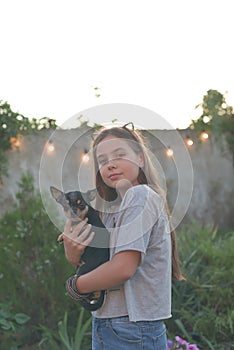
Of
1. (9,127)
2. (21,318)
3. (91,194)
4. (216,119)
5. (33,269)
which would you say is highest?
(9,127)

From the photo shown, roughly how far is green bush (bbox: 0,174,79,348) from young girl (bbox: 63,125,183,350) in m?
1.95

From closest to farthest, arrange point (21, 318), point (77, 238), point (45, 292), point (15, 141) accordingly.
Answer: point (77, 238), point (21, 318), point (45, 292), point (15, 141)

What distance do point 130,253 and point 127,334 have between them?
23 centimetres

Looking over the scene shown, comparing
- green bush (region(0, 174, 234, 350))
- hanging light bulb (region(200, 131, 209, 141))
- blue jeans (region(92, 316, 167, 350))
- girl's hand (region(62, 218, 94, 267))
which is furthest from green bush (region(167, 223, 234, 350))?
hanging light bulb (region(200, 131, 209, 141))

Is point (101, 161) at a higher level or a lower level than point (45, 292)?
higher


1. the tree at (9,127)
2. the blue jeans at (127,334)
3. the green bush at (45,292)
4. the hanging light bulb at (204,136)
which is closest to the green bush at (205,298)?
the green bush at (45,292)

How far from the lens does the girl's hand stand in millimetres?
1412

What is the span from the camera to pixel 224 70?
20.9ft

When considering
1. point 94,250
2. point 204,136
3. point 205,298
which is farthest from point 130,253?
point 204,136

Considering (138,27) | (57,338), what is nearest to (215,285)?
(57,338)

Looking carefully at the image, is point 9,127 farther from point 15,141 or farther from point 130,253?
point 130,253

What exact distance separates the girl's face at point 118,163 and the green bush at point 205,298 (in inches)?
77.7

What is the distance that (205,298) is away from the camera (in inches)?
145

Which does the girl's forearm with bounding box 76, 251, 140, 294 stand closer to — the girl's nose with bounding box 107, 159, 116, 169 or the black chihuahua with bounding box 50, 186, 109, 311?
the black chihuahua with bounding box 50, 186, 109, 311
